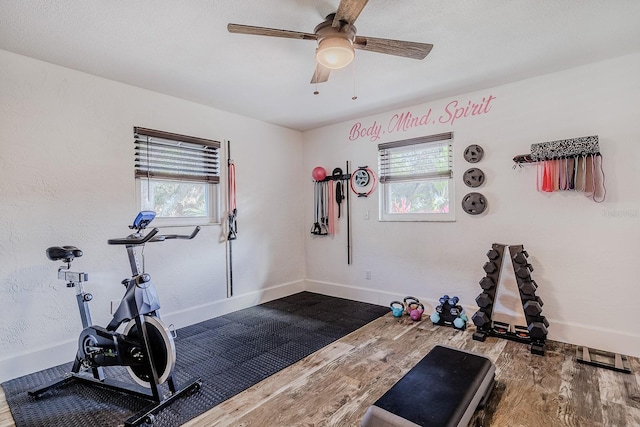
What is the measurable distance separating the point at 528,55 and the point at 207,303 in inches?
155

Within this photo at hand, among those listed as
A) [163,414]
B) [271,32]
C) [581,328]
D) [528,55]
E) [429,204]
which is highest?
[528,55]

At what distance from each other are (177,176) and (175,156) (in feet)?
0.71

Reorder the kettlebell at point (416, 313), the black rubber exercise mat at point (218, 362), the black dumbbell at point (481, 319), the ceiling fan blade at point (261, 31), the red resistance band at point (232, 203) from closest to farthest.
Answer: the ceiling fan blade at point (261, 31) → the black rubber exercise mat at point (218, 362) → the black dumbbell at point (481, 319) → the kettlebell at point (416, 313) → the red resistance band at point (232, 203)

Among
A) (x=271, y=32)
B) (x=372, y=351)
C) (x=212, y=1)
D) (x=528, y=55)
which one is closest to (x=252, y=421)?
(x=372, y=351)

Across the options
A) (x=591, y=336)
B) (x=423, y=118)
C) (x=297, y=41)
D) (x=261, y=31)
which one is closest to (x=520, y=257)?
(x=591, y=336)

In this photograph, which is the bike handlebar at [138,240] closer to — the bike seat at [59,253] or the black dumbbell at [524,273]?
the bike seat at [59,253]

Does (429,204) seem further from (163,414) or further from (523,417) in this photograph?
(163,414)

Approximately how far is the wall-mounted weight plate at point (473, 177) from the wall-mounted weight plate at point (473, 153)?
10 centimetres

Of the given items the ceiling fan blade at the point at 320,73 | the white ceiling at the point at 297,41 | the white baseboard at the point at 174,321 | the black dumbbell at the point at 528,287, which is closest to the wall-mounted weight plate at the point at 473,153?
the white ceiling at the point at 297,41

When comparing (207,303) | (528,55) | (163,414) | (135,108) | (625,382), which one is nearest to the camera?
(163,414)

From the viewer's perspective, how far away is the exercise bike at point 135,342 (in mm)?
2076

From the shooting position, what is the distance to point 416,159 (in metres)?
3.87

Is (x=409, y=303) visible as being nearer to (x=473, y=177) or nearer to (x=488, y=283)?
(x=488, y=283)

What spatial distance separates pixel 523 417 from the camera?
188cm
